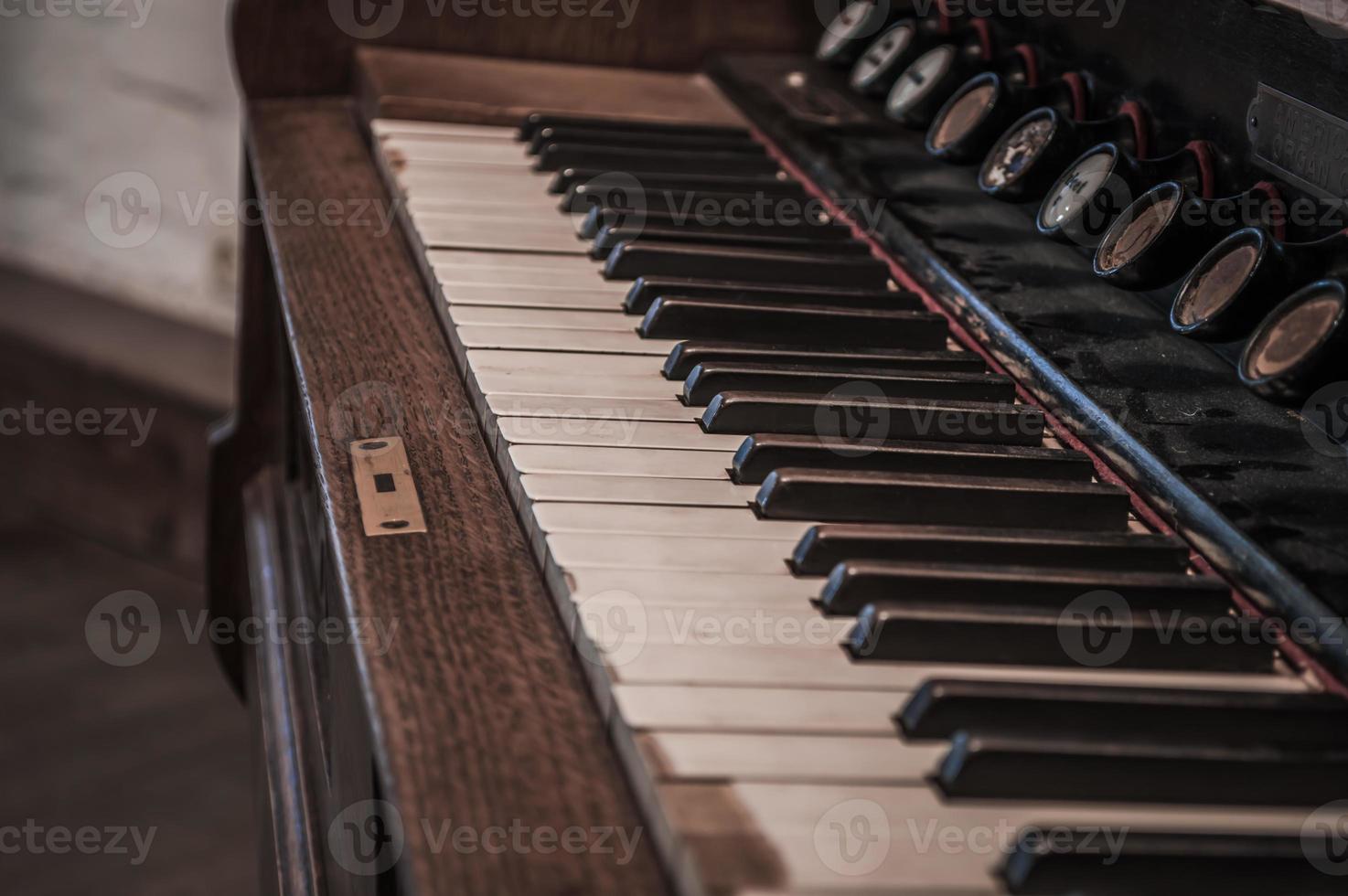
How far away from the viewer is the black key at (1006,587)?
788 mm

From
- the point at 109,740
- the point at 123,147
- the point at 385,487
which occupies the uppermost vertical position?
the point at 385,487

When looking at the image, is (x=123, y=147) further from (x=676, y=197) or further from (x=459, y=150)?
(x=676, y=197)

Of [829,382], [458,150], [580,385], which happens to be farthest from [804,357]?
[458,150]

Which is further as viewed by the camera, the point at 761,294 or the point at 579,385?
the point at 761,294

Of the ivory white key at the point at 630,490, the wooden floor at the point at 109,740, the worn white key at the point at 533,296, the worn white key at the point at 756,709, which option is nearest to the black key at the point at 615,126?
the worn white key at the point at 533,296

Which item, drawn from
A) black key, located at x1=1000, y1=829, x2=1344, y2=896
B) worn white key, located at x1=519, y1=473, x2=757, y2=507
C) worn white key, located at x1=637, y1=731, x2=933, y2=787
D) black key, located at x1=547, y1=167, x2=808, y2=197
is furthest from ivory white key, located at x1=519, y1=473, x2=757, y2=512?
black key, located at x1=547, y1=167, x2=808, y2=197

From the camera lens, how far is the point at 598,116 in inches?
64.6

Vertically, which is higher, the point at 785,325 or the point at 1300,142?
the point at 1300,142

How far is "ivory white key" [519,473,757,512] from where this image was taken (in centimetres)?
89

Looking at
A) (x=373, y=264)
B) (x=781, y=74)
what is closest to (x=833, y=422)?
(x=373, y=264)

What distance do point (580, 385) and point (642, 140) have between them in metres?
0.59

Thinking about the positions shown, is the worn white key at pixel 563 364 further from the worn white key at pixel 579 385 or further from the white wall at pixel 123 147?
the white wall at pixel 123 147

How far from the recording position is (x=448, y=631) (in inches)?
30.6

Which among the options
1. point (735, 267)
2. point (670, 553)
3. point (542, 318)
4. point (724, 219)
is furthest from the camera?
point (724, 219)
